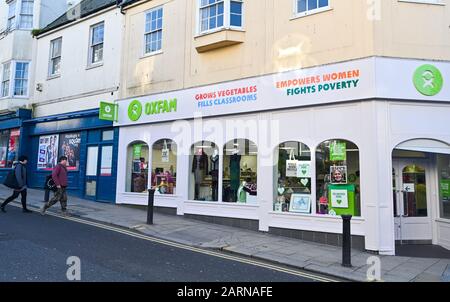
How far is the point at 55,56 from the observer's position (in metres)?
17.5

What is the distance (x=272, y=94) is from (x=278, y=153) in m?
1.60

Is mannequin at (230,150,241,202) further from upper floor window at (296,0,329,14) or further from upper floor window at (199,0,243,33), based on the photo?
upper floor window at (296,0,329,14)

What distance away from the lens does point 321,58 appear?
9.63 metres

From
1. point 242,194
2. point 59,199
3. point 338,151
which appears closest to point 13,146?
point 59,199

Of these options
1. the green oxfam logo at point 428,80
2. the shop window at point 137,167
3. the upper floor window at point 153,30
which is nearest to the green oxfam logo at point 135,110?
the shop window at point 137,167

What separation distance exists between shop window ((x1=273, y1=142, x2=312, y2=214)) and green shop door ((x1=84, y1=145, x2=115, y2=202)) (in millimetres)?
6787

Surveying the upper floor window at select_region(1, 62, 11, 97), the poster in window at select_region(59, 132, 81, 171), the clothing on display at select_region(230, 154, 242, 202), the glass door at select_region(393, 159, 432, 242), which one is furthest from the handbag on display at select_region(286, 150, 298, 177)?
the upper floor window at select_region(1, 62, 11, 97)

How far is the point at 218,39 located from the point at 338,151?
4.80m

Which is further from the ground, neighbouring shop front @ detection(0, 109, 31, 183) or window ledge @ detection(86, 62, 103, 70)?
window ledge @ detection(86, 62, 103, 70)

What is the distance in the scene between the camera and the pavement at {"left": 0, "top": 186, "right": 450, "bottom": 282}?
6.89 meters

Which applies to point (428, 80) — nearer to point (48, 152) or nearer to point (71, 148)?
point (71, 148)

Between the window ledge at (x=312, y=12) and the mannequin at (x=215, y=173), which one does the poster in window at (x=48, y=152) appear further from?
the window ledge at (x=312, y=12)

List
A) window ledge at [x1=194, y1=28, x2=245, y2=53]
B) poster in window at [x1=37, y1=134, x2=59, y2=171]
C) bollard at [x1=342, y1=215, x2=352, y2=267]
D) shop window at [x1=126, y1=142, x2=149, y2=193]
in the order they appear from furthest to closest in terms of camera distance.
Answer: poster in window at [x1=37, y1=134, x2=59, y2=171]
shop window at [x1=126, y1=142, x2=149, y2=193]
window ledge at [x1=194, y1=28, x2=245, y2=53]
bollard at [x1=342, y1=215, x2=352, y2=267]
